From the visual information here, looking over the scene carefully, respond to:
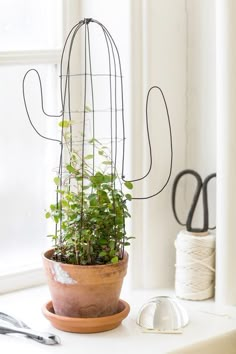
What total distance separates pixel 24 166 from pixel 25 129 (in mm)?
98

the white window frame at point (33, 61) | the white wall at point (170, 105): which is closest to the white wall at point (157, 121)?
the white wall at point (170, 105)

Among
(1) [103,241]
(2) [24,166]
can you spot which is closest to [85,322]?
(1) [103,241]

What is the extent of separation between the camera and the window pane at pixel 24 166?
211cm

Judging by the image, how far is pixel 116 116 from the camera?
2.12 meters

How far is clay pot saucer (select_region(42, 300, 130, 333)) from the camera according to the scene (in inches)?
71.6

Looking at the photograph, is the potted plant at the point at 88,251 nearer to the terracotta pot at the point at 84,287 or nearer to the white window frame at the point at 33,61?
the terracotta pot at the point at 84,287

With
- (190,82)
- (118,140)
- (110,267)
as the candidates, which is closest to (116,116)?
(118,140)

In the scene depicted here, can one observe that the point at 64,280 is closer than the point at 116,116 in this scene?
Yes

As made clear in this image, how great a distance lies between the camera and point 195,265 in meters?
2.06

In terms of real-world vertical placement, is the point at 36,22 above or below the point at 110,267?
above

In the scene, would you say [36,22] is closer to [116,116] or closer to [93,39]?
[93,39]

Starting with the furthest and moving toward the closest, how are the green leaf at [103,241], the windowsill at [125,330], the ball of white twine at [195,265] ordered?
the ball of white twine at [195,265] < the green leaf at [103,241] < the windowsill at [125,330]

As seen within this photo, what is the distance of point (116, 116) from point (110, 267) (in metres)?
0.47

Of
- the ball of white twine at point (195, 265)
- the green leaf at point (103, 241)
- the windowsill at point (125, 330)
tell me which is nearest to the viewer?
the windowsill at point (125, 330)
